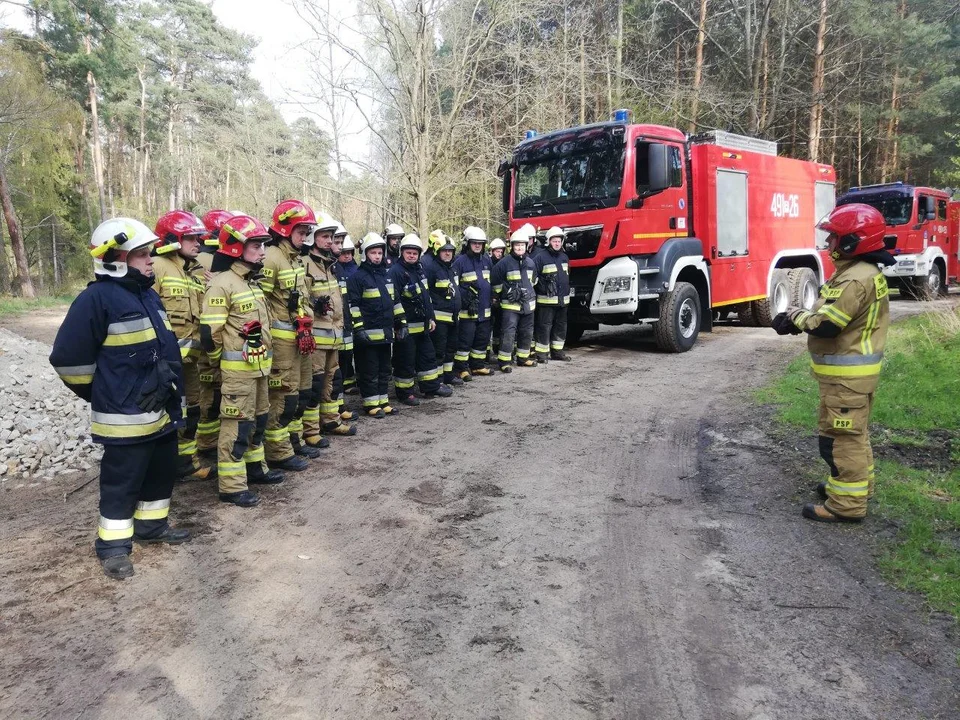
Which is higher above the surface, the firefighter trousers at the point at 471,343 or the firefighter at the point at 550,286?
the firefighter at the point at 550,286

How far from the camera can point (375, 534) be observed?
4016 mm

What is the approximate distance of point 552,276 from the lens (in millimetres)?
9305

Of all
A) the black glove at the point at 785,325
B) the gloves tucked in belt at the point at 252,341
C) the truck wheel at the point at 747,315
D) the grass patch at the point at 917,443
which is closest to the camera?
the grass patch at the point at 917,443

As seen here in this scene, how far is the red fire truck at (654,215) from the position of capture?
9195mm

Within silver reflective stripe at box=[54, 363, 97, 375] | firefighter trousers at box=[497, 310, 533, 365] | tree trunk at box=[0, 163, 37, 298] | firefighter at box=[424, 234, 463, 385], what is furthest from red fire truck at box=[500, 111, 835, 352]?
tree trunk at box=[0, 163, 37, 298]

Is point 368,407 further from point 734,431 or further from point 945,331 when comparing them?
point 945,331

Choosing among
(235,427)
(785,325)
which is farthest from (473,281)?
(785,325)

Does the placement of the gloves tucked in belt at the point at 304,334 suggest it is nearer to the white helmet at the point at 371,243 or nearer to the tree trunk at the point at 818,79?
the white helmet at the point at 371,243

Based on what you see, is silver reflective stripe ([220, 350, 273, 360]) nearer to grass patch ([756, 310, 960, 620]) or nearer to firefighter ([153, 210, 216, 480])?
firefighter ([153, 210, 216, 480])

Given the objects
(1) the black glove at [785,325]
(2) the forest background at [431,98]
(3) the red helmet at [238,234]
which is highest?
(2) the forest background at [431,98]

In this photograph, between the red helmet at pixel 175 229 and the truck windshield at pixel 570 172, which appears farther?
the truck windshield at pixel 570 172

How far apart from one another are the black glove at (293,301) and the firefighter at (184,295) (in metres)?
0.69

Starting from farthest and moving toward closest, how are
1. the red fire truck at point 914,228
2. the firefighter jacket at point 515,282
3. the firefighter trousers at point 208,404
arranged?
the red fire truck at point 914,228 → the firefighter jacket at point 515,282 → the firefighter trousers at point 208,404

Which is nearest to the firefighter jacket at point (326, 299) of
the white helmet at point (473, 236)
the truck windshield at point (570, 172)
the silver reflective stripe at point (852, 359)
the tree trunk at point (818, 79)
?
the white helmet at point (473, 236)
